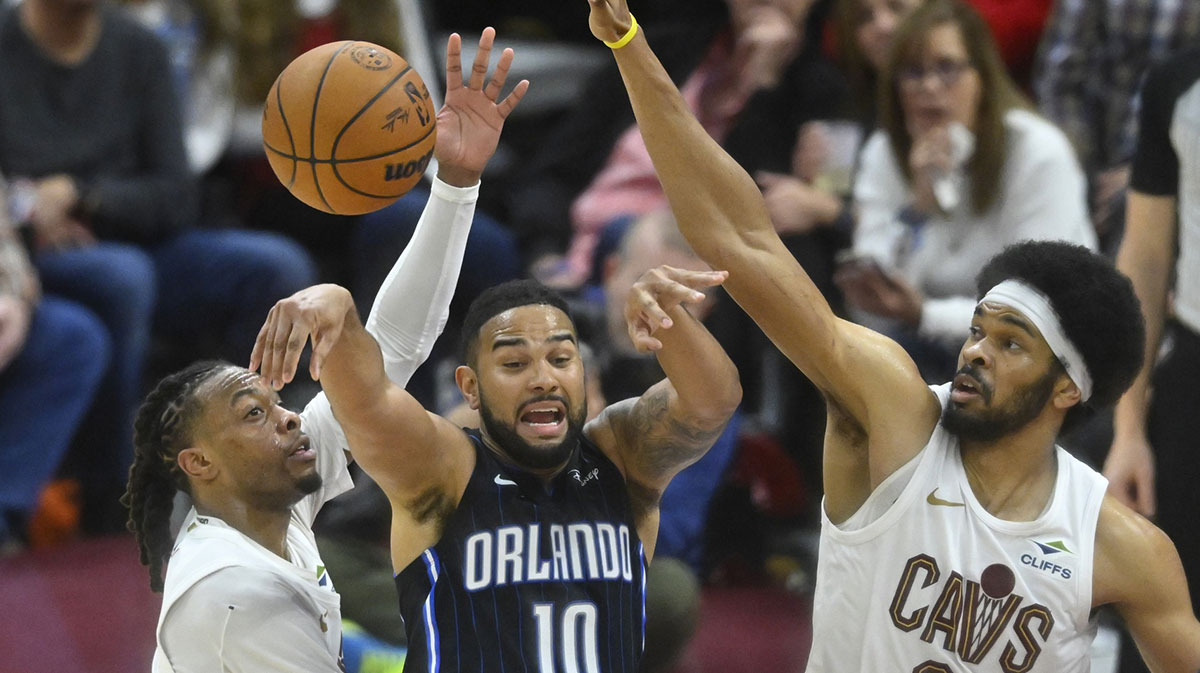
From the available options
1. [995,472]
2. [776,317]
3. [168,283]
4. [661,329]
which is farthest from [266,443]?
[168,283]

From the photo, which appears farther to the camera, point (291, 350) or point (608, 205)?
point (608, 205)

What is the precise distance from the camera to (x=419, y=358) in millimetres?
4047

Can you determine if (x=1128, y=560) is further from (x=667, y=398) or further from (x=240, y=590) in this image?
(x=240, y=590)

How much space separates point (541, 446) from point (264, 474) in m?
0.66

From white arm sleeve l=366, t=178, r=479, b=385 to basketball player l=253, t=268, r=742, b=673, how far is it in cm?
18

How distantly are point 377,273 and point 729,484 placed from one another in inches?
66.5

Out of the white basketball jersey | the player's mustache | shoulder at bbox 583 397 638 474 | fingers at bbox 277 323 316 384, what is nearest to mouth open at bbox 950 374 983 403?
the player's mustache

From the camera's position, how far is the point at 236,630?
142 inches

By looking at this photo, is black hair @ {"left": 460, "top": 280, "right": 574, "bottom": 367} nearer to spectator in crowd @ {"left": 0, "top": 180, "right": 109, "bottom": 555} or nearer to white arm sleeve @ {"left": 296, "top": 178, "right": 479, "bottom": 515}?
white arm sleeve @ {"left": 296, "top": 178, "right": 479, "bottom": 515}

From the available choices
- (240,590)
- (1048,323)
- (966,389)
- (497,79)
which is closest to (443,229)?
(497,79)

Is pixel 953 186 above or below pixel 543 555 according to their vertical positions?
above

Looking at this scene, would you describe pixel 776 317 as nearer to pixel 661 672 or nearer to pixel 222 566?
pixel 222 566

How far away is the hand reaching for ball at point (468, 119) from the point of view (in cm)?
403

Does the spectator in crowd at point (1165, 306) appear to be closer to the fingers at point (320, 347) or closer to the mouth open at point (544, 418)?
the mouth open at point (544, 418)
